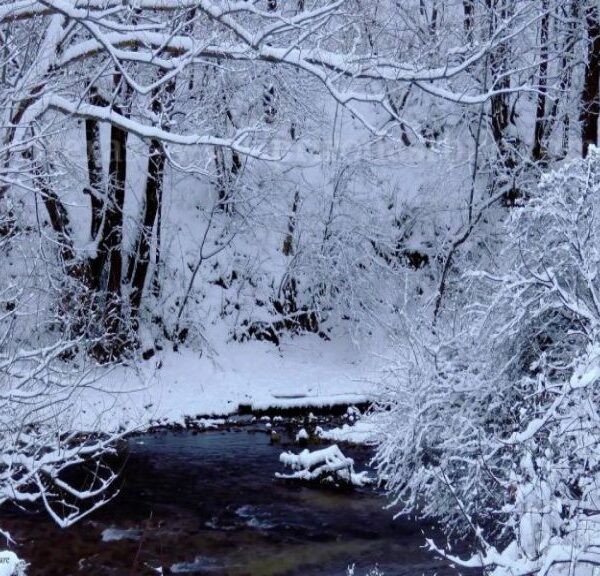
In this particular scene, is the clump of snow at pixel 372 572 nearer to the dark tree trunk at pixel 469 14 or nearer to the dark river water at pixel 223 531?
the dark river water at pixel 223 531

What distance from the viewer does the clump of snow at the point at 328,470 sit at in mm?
11242

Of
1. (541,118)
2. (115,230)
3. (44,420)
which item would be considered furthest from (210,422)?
(541,118)

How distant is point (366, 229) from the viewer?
20.7m

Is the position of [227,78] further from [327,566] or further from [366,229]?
[327,566]

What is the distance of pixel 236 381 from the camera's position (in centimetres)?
1700

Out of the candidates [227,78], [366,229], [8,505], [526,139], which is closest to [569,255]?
[8,505]

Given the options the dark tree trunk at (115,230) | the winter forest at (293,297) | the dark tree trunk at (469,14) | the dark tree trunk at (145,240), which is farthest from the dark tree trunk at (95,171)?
the dark tree trunk at (469,14)

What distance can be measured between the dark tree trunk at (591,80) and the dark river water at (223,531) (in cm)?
1029

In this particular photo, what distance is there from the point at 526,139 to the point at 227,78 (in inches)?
390

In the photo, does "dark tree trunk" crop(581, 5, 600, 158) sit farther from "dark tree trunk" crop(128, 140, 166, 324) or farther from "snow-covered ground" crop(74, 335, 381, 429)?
"dark tree trunk" crop(128, 140, 166, 324)

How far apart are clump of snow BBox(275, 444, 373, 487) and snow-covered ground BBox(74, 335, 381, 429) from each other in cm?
342

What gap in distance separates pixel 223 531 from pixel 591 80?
14174 millimetres

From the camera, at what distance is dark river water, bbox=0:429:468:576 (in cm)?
848

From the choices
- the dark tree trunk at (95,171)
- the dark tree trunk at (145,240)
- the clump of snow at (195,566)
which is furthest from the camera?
the dark tree trunk at (145,240)
